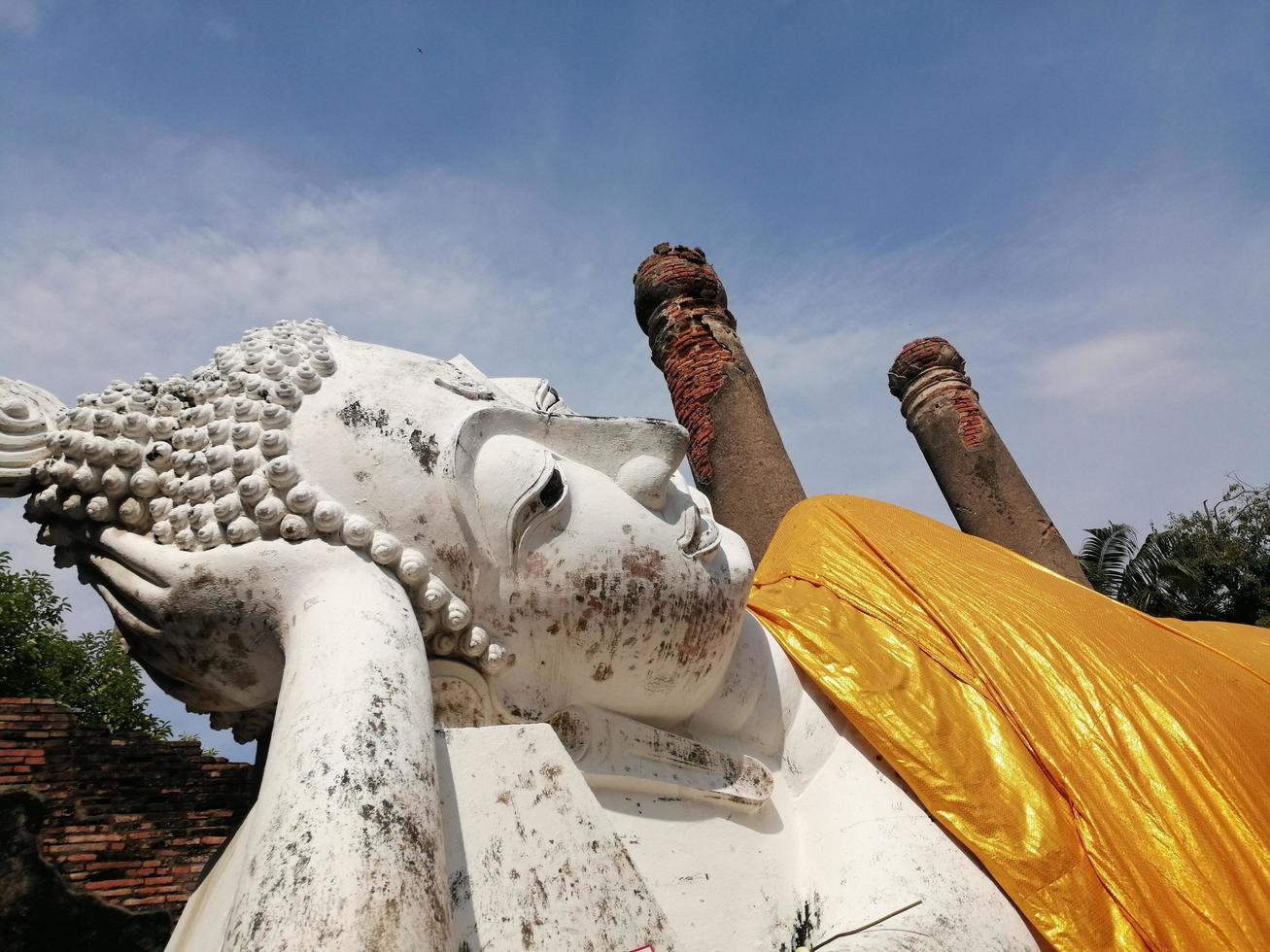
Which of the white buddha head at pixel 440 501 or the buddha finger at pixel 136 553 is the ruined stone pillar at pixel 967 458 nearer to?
the white buddha head at pixel 440 501

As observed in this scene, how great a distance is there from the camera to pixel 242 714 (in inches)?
70.5

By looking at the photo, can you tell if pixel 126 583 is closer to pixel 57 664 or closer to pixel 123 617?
pixel 123 617

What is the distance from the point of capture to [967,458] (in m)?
5.96

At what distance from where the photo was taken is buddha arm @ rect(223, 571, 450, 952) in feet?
3.44

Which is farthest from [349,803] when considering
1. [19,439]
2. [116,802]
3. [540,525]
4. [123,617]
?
[116,802]

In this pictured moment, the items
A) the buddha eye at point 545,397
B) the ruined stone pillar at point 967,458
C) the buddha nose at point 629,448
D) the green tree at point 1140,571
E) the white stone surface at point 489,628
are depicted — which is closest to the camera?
the white stone surface at point 489,628

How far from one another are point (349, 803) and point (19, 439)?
1016 millimetres

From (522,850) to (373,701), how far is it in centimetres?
32

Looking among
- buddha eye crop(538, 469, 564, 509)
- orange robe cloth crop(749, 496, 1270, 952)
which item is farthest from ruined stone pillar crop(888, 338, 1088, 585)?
buddha eye crop(538, 469, 564, 509)

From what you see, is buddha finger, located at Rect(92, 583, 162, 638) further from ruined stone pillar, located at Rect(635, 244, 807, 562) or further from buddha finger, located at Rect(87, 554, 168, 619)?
ruined stone pillar, located at Rect(635, 244, 807, 562)

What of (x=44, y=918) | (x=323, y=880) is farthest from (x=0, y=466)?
(x=44, y=918)

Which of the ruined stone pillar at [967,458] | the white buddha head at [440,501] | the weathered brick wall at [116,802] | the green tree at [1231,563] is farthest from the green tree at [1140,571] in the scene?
the white buddha head at [440,501]

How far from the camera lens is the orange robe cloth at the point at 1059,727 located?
1708mm

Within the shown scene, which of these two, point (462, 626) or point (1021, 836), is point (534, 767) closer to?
point (462, 626)
